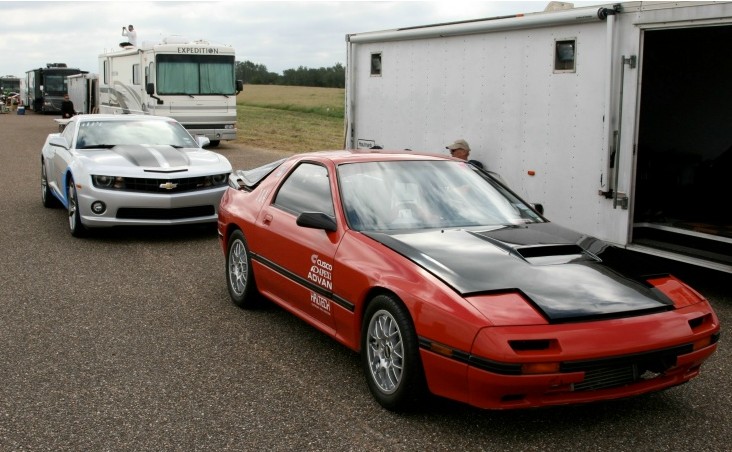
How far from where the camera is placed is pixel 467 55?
9805mm

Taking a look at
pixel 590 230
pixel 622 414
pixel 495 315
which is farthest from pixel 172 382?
pixel 590 230

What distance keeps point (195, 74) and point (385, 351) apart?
20403 millimetres

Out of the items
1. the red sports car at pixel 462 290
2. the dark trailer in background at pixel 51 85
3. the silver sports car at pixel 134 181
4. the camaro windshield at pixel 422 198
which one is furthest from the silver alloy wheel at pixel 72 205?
the dark trailer in background at pixel 51 85

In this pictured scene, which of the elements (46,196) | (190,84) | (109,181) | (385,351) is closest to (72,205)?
(109,181)

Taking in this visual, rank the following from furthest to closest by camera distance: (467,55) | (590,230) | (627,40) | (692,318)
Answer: (467,55) → (590,230) → (627,40) → (692,318)

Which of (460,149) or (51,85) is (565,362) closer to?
(460,149)

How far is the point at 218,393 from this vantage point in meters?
4.90

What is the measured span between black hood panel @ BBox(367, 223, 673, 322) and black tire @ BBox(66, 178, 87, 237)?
5.86m

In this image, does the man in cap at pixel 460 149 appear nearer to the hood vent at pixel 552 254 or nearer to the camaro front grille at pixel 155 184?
the camaro front grille at pixel 155 184

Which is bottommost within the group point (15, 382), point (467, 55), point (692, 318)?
point (15, 382)

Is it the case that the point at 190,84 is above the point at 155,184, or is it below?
above

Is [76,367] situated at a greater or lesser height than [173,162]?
lesser

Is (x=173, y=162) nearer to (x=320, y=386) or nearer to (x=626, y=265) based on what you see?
(x=320, y=386)

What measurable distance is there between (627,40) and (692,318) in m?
3.96
